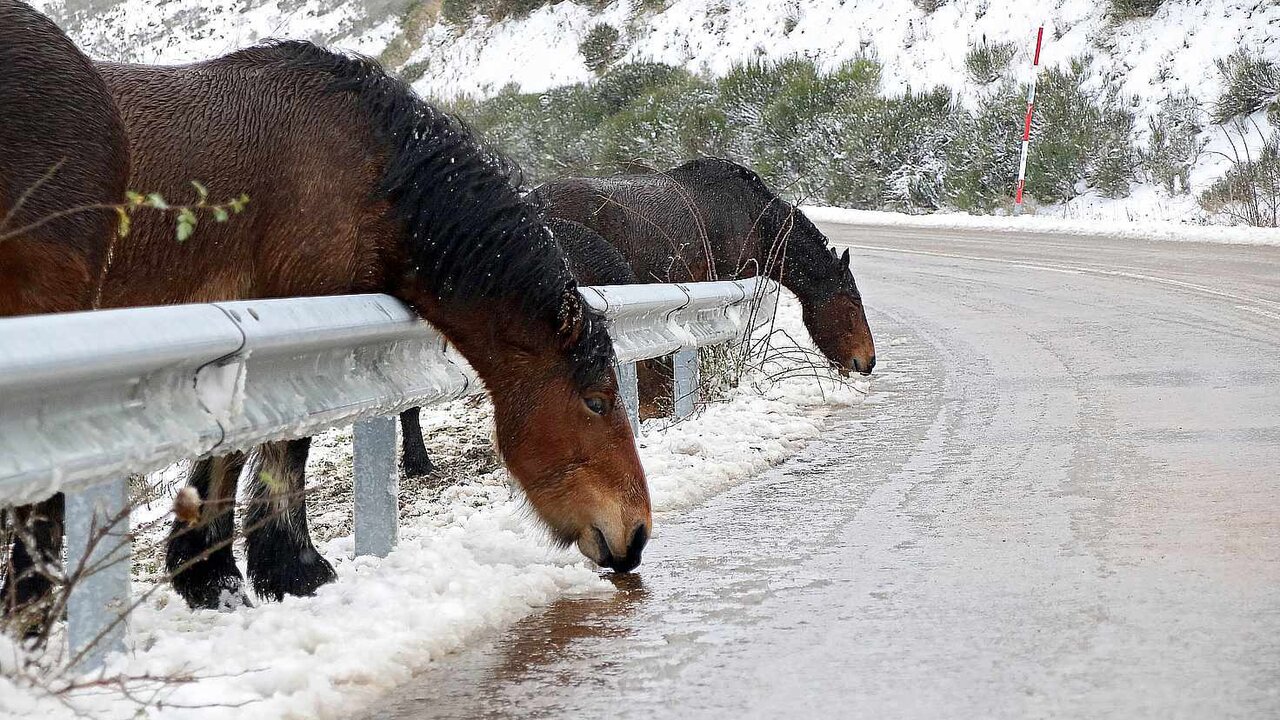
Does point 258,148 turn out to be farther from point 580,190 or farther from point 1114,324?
point 1114,324

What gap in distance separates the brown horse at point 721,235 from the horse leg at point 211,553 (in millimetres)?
5681

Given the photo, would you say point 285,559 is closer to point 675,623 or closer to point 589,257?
point 675,623

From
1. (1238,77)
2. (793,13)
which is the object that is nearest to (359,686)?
(1238,77)

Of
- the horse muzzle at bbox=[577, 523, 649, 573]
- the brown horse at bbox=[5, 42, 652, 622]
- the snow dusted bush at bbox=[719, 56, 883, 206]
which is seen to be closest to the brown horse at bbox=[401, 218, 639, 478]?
the brown horse at bbox=[5, 42, 652, 622]

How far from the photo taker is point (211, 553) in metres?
4.57

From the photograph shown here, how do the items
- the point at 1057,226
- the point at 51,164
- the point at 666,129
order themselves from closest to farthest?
the point at 51,164 → the point at 1057,226 → the point at 666,129

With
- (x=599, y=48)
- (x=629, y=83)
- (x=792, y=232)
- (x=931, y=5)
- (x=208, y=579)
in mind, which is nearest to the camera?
(x=208, y=579)

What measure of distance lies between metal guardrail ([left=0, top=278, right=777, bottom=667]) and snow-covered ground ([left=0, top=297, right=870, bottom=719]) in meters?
0.20

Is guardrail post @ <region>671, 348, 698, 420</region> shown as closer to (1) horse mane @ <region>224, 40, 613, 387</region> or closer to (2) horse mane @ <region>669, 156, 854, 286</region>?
(2) horse mane @ <region>669, 156, 854, 286</region>

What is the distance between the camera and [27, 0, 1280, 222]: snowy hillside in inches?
1080

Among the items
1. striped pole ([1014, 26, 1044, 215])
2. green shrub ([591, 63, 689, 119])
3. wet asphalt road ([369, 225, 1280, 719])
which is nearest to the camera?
wet asphalt road ([369, 225, 1280, 719])

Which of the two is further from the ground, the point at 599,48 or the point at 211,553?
the point at 599,48

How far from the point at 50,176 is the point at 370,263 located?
1.19m

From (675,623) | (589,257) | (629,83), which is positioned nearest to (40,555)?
(675,623)
